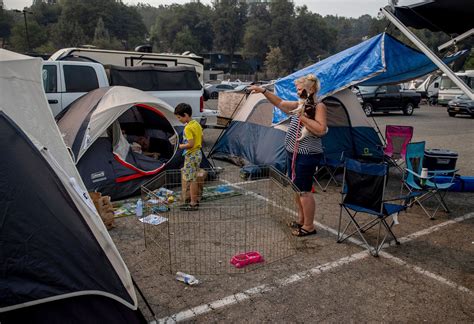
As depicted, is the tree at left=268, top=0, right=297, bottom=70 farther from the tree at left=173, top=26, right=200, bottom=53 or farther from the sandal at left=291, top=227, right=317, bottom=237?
the sandal at left=291, top=227, right=317, bottom=237

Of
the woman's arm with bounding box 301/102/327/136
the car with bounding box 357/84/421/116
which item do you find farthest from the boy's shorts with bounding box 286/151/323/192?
the car with bounding box 357/84/421/116

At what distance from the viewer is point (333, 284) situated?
3.86m

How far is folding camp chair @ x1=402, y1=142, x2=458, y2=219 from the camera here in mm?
5562

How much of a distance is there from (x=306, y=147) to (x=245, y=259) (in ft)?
4.92

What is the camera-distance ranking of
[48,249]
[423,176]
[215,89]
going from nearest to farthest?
[48,249] → [423,176] → [215,89]

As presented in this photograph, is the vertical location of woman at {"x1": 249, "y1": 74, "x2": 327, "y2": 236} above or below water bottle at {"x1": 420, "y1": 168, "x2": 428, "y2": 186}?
above

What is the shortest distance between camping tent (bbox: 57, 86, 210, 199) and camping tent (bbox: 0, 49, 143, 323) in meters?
2.96

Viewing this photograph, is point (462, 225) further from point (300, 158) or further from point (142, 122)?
point (142, 122)

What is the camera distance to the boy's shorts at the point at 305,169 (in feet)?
15.6

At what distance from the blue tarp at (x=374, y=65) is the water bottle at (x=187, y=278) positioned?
12.9 ft

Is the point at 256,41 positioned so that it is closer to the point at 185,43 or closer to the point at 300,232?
the point at 185,43

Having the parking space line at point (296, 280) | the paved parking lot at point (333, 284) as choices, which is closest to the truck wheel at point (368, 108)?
the paved parking lot at point (333, 284)

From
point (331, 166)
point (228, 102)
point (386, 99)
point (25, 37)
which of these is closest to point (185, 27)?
point (25, 37)

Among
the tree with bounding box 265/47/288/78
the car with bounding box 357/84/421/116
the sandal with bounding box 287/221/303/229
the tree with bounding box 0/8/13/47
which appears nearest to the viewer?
the sandal with bounding box 287/221/303/229
